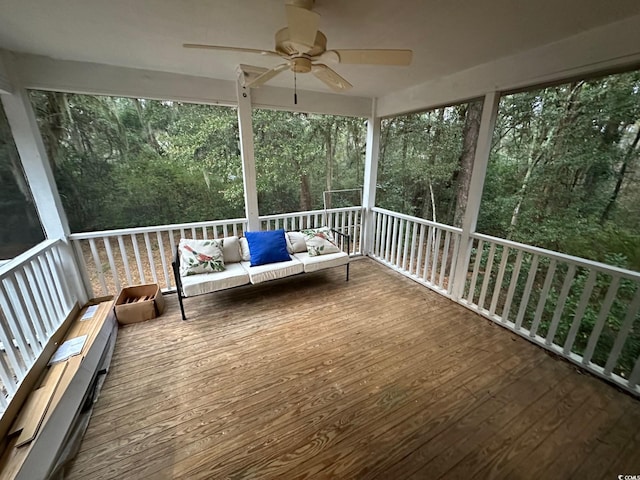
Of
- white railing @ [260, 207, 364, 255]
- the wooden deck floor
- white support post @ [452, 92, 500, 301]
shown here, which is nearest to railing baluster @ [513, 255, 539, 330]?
the wooden deck floor

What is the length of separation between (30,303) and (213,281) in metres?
1.37

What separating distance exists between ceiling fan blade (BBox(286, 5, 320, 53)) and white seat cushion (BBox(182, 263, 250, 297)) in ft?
7.25

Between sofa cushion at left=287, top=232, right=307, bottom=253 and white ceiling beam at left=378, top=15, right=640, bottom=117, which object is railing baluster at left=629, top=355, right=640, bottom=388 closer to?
white ceiling beam at left=378, top=15, right=640, bottom=117

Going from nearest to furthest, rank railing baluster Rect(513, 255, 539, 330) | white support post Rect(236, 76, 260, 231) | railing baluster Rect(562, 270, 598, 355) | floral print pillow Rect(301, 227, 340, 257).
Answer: railing baluster Rect(562, 270, 598, 355), railing baluster Rect(513, 255, 539, 330), white support post Rect(236, 76, 260, 231), floral print pillow Rect(301, 227, 340, 257)

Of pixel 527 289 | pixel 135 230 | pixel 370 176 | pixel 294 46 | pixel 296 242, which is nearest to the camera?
pixel 294 46

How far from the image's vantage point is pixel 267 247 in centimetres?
312

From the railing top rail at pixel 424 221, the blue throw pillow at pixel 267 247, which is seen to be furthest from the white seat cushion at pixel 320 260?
the railing top rail at pixel 424 221

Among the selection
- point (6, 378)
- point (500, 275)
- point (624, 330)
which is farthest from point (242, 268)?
point (624, 330)

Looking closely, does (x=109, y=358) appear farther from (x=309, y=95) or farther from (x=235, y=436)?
(x=309, y=95)

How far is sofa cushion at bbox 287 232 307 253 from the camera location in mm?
3436

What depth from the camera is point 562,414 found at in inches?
66.5

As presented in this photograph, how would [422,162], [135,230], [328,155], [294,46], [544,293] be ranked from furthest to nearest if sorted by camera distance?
[328,155], [422,162], [135,230], [544,293], [294,46]

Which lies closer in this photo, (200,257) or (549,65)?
(549,65)

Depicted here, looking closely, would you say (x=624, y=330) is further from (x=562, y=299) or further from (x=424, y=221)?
(x=424, y=221)
